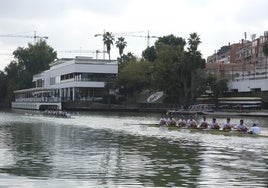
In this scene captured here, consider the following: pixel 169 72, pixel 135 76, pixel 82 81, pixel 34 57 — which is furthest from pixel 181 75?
pixel 34 57

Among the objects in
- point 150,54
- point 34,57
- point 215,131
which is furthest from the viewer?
point 34,57

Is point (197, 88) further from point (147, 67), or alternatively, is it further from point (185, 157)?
point (185, 157)

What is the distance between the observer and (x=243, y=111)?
92500mm

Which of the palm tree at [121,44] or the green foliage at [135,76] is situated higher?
the palm tree at [121,44]

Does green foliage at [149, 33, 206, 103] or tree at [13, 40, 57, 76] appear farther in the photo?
tree at [13, 40, 57, 76]

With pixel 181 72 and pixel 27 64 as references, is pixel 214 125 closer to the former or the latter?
pixel 181 72

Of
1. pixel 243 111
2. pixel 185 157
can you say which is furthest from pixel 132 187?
pixel 243 111

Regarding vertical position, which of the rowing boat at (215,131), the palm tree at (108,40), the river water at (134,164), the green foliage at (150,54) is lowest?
the river water at (134,164)

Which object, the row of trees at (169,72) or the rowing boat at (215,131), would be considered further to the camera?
the row of trees at (169,72)

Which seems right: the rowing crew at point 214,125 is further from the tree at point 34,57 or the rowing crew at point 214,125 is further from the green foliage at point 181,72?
the tree at point 34,57

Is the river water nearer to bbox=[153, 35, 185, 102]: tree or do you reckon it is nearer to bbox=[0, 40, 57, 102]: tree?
bbox=[153, 35, 185, 102]: tree

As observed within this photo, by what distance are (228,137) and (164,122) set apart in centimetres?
1346

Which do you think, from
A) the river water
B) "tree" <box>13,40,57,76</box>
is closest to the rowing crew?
the river water

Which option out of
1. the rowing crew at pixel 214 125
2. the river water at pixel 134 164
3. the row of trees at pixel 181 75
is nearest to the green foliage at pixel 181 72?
the row of trees at pixel 181 75
